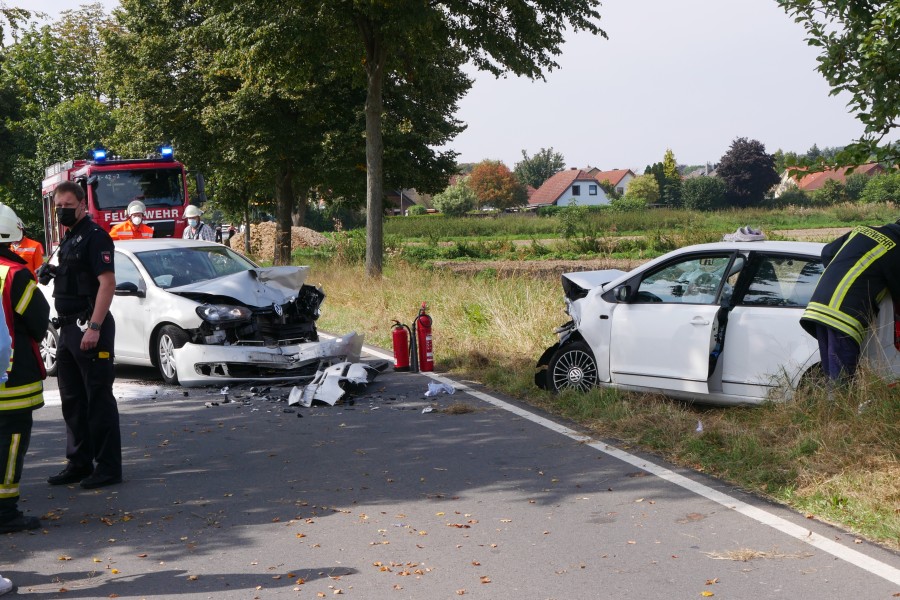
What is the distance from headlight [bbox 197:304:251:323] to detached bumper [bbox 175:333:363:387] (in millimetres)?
315

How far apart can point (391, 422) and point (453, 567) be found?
3728 millimetres

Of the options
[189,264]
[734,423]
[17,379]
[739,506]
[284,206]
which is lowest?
[739,506]

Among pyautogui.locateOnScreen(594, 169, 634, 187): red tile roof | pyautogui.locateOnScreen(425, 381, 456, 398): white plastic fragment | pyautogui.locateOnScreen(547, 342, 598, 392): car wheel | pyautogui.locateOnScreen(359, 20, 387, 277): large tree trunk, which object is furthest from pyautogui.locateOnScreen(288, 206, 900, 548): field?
pyautogui.locateOnScreen(594, 169, 634, 187): red tile roof

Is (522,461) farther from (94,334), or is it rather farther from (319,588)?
(94,334)

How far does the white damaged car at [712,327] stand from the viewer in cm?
749

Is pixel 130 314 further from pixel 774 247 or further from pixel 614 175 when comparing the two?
pixel 614 175

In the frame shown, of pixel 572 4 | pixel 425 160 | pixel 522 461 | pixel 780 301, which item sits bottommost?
pixel 522 461

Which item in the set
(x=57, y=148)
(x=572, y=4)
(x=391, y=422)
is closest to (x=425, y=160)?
(x=572, y=4)

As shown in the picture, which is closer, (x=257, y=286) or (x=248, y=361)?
(x=248, y=361)

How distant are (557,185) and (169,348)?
12575 cm

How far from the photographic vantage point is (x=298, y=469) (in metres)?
7.01

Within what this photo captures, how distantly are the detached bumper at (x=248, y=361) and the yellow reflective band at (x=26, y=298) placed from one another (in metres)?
4.45

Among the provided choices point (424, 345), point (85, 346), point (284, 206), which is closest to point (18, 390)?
point (85, 346)

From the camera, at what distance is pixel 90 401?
265 inches
